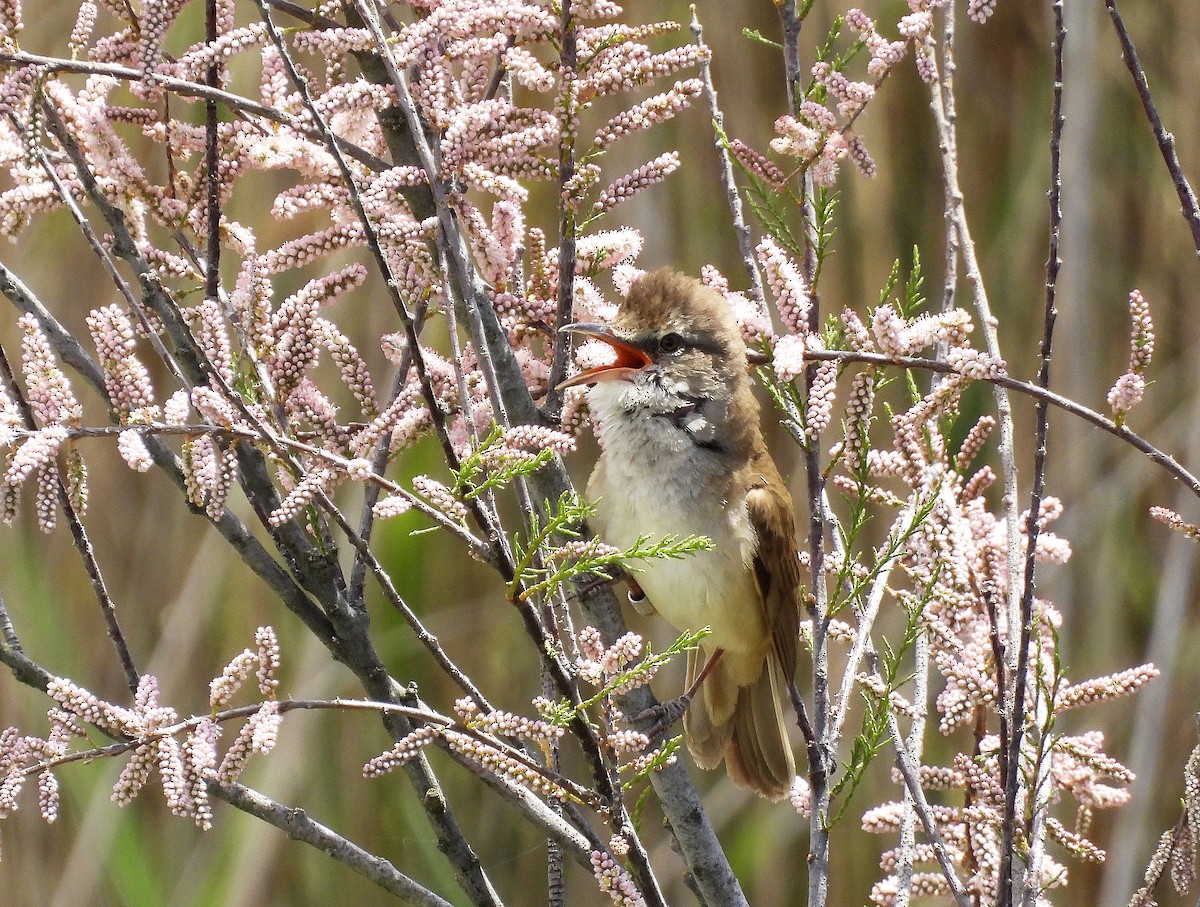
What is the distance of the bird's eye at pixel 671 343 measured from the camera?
98.5 inches

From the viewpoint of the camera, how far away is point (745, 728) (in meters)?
2.85

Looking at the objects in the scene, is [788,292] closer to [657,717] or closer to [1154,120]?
[1154,120]

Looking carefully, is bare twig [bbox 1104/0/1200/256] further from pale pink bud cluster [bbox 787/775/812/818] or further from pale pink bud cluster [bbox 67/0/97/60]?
pale pink bud cluster [bbox 67/0/97/60]

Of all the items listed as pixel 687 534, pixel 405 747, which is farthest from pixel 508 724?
pixel 687 534

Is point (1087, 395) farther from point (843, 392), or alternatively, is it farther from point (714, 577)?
point (714, 577)

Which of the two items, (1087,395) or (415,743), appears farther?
(1087,395)

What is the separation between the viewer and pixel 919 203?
14.3ft

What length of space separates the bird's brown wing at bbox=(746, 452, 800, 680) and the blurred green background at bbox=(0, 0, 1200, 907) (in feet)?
4.96

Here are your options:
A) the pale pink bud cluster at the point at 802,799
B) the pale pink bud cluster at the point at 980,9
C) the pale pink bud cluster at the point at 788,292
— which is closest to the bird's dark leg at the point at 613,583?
the pale pink bud cluster at the point at 802,799

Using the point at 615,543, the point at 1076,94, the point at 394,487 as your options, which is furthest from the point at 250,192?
the point at 394,487

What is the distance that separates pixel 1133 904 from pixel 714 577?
1.06m

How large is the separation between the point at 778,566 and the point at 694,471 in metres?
0.29

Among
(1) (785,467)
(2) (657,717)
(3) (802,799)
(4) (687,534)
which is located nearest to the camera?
(3) (802,799)

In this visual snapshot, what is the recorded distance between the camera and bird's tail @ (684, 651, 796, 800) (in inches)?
109
